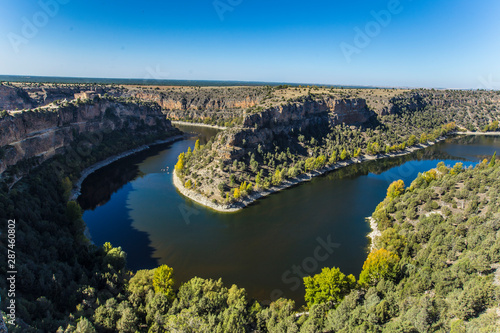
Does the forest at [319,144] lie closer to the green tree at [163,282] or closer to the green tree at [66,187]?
the green tree at [66,187]

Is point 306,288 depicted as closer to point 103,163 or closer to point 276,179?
point 276,179

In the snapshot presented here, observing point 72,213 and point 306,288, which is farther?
point 72,213

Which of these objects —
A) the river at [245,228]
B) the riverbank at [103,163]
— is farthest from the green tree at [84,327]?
the riverbank at [103,163]

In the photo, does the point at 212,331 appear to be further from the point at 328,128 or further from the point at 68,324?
the point at 328,128

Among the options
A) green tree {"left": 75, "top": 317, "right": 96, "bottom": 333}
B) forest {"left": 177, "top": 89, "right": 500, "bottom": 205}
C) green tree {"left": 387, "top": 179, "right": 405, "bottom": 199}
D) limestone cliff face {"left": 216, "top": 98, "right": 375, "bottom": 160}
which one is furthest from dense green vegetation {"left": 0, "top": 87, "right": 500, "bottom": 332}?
limestone cliff face {"left": 216, "top": 98, "right": 375, "bottom": 160}

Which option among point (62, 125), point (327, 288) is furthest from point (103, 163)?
point (327, 288)

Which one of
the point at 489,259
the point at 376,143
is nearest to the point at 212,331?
the point at 489,259
